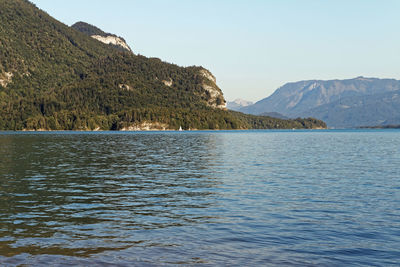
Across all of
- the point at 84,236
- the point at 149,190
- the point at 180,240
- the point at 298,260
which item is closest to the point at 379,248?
the point at 298,260

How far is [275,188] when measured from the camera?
38.0 meters

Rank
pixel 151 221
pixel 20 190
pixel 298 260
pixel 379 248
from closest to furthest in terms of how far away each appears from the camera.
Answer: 1. pixel 298 260
2. pixel 379 248
3. pixel 151 221
4. pixel 20 190

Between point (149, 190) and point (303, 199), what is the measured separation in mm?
14614

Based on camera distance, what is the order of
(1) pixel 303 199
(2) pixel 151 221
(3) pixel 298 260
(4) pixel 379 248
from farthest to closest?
(1) pixel 303 199
(2) pixel 151 221
(4) pixel 379 248
(3) pixel 298 260

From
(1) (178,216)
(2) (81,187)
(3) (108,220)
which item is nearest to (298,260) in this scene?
(1) (178,216)

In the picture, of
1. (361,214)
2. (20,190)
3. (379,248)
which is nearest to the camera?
(379,248)

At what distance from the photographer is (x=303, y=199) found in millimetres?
32312

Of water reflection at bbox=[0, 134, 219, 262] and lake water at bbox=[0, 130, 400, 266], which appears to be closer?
lake water at bbox=[0, 130, 400, 266]

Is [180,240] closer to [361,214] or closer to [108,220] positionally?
[108,220]

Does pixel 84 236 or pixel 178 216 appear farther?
pixel 178 216

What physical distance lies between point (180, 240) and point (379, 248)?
34.3 feet

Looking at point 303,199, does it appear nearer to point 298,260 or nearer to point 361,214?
point 361,214

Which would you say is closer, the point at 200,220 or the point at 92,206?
the point at 200,220

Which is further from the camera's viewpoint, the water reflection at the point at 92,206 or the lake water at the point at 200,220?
the water reflection at the point at 92,206
